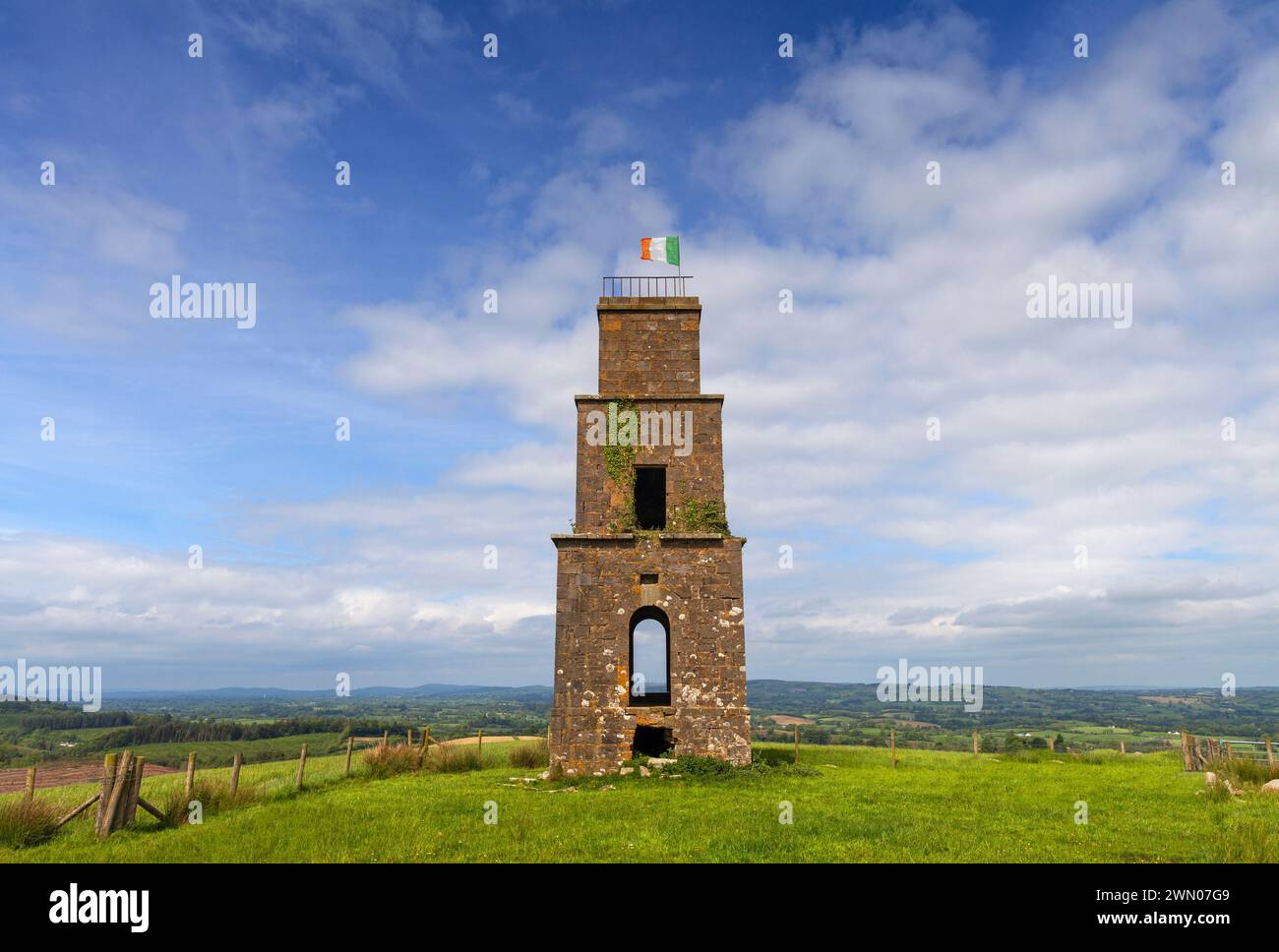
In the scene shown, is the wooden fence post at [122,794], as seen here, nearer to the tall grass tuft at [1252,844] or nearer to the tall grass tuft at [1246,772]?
the tall grass tuft at [1252,844]

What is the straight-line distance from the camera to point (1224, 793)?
15.9m

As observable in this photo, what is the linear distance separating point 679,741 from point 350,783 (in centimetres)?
918

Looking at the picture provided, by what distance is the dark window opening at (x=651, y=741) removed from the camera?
20.1m

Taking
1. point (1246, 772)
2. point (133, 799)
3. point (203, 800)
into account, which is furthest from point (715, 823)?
point (1246, 772)

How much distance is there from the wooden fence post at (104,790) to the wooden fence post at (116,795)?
0.03 m

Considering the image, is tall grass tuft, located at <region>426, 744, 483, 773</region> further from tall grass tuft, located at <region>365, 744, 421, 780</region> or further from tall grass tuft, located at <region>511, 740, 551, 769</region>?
tall grass tuft, located at <region>511, 740, 551, 769</region>

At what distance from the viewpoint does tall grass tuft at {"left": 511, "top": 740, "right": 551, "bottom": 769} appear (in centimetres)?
2253

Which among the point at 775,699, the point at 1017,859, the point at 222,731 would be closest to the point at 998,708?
the point at 775,699

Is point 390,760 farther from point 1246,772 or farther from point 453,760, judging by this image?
point 1246,772

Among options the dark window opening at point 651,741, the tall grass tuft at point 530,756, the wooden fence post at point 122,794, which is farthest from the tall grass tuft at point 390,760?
the wooden fence post at point 122,794

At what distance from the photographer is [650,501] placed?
2583cm

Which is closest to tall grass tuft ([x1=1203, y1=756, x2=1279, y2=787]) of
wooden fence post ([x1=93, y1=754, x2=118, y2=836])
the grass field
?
the grass field

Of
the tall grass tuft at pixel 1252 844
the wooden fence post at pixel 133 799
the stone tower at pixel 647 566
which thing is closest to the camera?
the tall grass tuft at pixel 1252 844
